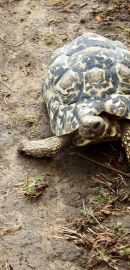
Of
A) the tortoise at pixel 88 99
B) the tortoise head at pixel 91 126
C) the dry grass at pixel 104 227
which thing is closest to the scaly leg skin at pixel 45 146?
the tortoise at pixel 88 99

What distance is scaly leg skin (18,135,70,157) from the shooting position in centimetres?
414

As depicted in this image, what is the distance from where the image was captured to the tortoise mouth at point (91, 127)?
12.6 ft

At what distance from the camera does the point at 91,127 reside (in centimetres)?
386

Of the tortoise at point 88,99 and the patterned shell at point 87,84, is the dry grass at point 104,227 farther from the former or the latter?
the patterned shell at point 87,84

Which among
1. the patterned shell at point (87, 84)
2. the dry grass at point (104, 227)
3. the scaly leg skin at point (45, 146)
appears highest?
the patterned shell at point (87, 84)

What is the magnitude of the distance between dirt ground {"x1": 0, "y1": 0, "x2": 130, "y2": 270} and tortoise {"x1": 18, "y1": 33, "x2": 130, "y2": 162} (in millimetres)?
168

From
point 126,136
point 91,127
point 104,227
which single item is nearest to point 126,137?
point 126,136

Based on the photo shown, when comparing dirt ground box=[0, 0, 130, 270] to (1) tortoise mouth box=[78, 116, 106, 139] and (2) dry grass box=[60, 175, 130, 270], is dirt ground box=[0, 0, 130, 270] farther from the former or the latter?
(1) tortoise mouth box=[78, 116, 106, 139]

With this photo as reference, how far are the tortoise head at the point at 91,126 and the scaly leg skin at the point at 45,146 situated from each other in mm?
277

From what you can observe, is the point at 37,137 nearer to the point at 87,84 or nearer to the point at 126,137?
the point at 87,84

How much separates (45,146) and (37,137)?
29 cm

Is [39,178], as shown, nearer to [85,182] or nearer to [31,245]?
[85,182]

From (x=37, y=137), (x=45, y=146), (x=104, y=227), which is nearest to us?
(x=104, y=227)

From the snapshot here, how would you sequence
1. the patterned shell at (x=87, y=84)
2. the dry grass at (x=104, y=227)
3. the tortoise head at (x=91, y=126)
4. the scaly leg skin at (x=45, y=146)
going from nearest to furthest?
the dry grass at (x=104, y=227) → the tortoise head at (x=91, y=126) → the patterned shell at (x=87, y=84) → the scaly leg skin at (x=45, y=146)
